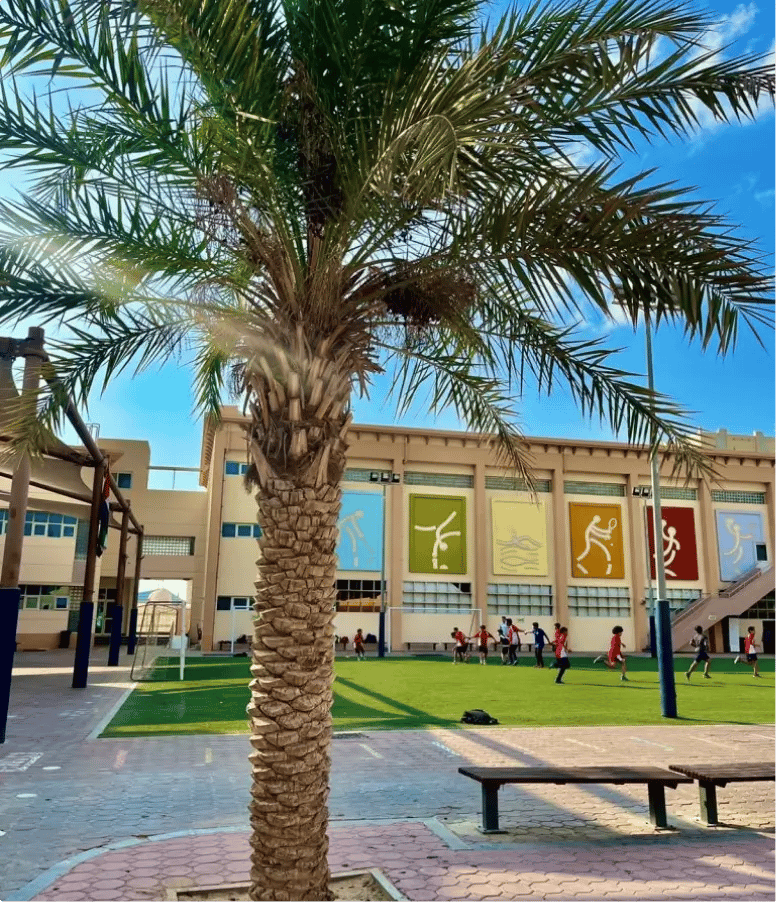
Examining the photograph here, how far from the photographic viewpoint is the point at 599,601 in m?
43.9

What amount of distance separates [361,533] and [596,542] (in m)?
13.3

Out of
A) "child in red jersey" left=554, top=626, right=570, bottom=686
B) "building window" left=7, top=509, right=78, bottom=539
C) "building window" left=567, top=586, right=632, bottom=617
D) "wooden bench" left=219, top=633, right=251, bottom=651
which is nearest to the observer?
"child in red jersey" left=554, top=626, right=570, bottom=686

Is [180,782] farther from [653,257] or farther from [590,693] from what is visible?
[590,693]

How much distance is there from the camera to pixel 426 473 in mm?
43375

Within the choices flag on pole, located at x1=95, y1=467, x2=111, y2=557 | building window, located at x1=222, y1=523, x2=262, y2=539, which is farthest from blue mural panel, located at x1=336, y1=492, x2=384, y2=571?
flag on pole, located at x1=95, y1=467, x2=111, y2=557

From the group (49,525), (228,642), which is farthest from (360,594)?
(49,525)

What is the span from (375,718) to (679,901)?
956 centimetres

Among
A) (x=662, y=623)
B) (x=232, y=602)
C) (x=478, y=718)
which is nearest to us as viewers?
(x=478, y=718)

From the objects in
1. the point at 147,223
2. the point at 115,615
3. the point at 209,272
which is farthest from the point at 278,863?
the point at 115,615

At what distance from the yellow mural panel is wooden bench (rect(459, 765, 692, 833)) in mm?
35720

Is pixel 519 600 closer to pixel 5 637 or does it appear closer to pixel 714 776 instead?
pixel 5 637

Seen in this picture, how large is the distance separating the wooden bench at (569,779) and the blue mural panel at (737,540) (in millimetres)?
41548

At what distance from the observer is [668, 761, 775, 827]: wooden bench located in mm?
6980

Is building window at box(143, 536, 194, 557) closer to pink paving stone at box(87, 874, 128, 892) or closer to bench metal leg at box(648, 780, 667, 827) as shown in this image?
bench metal leg at box(648, 780, 667, 827)
